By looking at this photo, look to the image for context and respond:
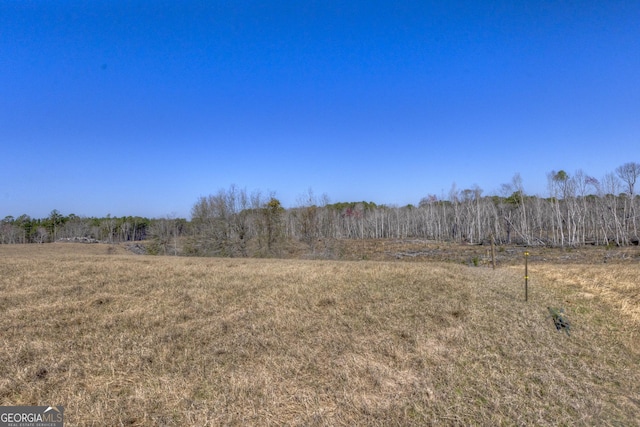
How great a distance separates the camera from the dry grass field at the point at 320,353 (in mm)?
3668

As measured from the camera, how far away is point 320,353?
203 inches

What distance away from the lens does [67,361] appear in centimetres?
462

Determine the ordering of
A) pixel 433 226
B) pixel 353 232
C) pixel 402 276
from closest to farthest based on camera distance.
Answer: pixel 402 276 → pixel 433 226 → pixel 353 232

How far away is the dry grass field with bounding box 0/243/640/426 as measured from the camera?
367 cm

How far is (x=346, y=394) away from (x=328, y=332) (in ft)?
6.98

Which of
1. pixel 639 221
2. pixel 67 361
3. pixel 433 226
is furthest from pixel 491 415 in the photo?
pixel 433 226

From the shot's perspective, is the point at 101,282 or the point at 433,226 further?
the point at 433,226

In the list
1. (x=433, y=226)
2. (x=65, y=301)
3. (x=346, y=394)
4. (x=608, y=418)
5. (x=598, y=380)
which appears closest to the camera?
(x=608, y=418)

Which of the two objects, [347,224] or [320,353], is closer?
[320,353]

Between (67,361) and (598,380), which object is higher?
(67,361)

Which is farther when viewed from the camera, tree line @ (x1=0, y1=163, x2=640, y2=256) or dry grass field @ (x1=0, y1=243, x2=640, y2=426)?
tree line @ (x1=0, y1=163, x2=640, y2=256)

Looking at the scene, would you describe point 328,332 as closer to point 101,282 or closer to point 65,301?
point 65,301

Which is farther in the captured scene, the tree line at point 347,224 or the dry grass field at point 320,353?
the tree line at point 347,224

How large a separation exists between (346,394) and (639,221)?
53.2m
